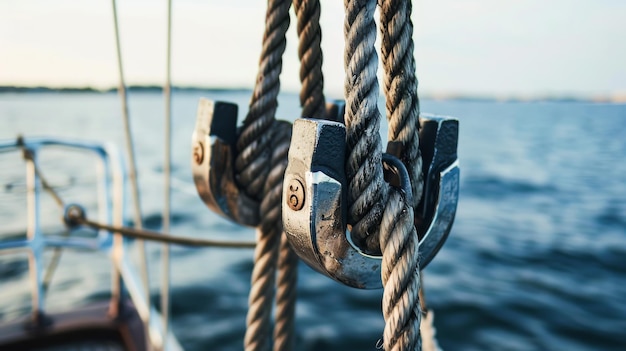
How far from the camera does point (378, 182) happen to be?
1.90 ft

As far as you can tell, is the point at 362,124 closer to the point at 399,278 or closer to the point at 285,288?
the point at 399,278

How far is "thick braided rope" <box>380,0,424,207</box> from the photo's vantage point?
25.0 inches

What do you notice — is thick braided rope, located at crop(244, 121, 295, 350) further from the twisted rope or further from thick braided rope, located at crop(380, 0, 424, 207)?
thick braided rope, located at crop(380, 0, 424, 207)

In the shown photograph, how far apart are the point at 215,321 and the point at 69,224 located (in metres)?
2.62

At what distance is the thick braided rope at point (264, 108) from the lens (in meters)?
0.78

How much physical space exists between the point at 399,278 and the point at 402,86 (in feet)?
0.85

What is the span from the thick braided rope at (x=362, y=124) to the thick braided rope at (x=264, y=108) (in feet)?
0.67

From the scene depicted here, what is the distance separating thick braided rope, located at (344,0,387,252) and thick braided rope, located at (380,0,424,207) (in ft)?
0.16

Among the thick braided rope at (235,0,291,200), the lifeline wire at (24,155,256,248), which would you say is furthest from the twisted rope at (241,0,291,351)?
the lifeline wire at (24,155,256,248)

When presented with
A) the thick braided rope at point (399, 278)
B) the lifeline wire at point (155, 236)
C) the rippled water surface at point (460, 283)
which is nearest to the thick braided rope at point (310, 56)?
the thick braided rope at point (399, 278)

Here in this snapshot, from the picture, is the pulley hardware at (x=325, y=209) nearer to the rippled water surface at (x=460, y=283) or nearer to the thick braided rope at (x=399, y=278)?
the thick braided rope at (x=399, y=278)

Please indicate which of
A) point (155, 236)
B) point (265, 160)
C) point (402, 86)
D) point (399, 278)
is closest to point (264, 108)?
point (265, 160)

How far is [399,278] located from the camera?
1.89 ft

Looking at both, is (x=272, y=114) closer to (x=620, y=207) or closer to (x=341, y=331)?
(x=341, y=331)
